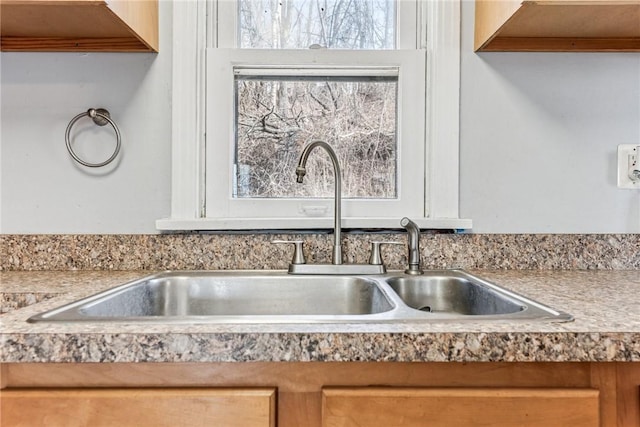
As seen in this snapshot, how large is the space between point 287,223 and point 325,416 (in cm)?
63

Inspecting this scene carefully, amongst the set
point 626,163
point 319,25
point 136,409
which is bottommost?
point 136,409

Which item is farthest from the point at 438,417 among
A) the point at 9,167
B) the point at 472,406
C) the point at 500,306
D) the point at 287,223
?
the point at 9,167

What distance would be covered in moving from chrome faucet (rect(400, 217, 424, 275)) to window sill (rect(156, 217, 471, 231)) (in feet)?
0.27

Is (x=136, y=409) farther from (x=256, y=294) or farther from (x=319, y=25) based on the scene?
(x=319, y=25)

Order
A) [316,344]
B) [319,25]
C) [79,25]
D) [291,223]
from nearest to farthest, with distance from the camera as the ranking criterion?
[316,344] < [79,25] < [291,223] < [319,25]

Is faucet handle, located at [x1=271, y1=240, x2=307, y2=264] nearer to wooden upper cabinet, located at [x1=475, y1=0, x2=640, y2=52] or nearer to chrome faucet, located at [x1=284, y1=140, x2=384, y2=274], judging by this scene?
chrome faucet, located at [x1=284, y1=140, x2=384, y2=274]

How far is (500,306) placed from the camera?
0.84 metres

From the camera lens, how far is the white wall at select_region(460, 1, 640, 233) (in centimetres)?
118

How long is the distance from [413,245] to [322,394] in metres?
0.56

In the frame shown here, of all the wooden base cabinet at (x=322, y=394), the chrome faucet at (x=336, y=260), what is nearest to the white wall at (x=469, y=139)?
the chrome faucet at (x=336, y=260)

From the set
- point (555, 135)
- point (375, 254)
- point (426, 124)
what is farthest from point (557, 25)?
point (375, 254)

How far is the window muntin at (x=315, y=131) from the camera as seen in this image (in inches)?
48.3

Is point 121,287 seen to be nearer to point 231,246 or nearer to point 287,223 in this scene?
point 231,246

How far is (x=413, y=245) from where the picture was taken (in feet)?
3.46
